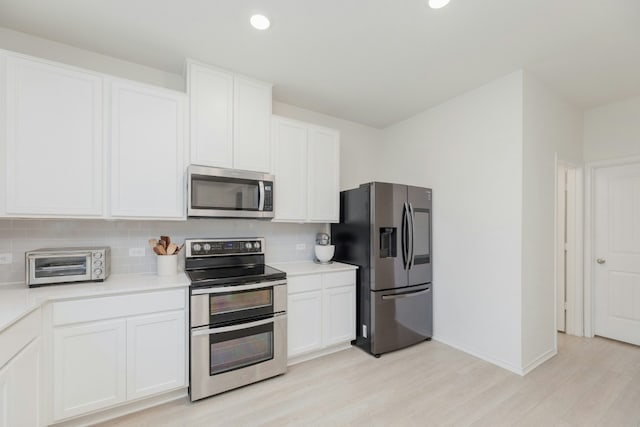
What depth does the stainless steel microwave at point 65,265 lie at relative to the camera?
6.41ft

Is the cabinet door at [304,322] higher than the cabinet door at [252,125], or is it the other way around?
the cabinet door at [252,125]

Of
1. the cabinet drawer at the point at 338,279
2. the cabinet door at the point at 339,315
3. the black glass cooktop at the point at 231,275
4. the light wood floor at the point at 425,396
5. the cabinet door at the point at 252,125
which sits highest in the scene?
the cabinet door at the point at 252,125

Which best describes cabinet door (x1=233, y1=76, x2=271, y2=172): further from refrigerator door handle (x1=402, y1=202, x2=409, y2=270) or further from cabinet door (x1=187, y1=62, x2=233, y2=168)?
refrigerator door handle (x1=402, y1=202, x2=409, y2=270)

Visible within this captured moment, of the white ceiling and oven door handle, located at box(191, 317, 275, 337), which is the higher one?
the white ceiling

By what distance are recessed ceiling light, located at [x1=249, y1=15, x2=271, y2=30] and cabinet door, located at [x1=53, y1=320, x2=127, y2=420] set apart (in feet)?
7.54

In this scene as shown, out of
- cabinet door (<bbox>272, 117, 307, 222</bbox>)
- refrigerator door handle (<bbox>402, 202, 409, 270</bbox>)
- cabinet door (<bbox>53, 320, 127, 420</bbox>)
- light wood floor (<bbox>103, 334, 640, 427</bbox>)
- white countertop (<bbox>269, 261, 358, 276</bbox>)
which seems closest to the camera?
cabinet door (<bbox>53, 320, 127, 420</bbox>)

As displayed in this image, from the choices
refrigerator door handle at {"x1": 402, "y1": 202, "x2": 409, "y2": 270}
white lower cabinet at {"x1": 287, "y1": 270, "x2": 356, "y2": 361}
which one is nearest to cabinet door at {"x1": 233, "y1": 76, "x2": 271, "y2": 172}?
white lower cabinet at {"x1": 287, "y1": 270, "x2": 356, "y2": 361}

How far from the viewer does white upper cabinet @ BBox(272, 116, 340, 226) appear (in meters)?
2.93

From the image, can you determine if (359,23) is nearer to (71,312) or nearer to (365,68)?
(365,68)

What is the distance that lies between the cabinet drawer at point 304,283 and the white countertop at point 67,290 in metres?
0.91

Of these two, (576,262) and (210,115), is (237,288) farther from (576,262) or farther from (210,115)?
(576,262)

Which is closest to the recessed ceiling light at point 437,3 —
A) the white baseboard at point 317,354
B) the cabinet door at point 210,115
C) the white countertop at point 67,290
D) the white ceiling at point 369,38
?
the white ceiling at point 369,38

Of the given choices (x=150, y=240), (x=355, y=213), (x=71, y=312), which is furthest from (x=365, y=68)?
(x=71, y=312)

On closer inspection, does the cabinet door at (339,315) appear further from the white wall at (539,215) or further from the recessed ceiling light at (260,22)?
the recessed ceiling light at (260,22)
